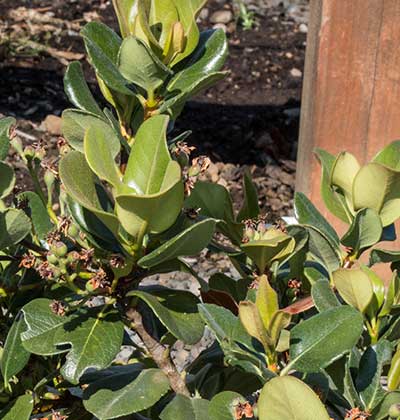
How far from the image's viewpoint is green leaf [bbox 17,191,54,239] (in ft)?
4.26

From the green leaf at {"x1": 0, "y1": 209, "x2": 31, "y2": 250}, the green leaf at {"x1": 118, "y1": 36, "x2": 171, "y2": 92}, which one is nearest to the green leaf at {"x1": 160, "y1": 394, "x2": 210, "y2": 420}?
the green leaf at {"x1": 0, "y1": 209, "x2": 31, "y2": 250}

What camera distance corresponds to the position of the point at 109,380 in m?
1.24

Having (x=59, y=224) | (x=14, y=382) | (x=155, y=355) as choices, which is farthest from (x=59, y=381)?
(x=59, y=224)

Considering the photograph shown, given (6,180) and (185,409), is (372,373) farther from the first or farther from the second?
(6,180)

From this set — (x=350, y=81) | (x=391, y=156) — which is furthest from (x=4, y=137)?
(x=350, y=81)

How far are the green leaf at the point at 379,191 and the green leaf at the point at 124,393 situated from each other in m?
0.36

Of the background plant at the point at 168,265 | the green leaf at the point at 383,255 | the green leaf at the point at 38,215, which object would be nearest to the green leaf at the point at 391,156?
the background plant at the point at 168,265

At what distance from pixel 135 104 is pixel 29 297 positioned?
1.06ft

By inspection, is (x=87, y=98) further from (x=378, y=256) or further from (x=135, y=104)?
(x=378, y=256)

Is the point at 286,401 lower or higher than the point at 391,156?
lower

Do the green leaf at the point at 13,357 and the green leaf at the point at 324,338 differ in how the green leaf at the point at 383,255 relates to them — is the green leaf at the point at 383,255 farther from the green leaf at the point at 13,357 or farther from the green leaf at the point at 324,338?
the green leaf at the point at 13,357

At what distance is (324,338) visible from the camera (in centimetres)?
113

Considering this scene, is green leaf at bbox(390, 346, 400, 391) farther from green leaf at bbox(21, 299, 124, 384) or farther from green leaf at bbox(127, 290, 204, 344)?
green leaf at bbox(21, 299, 124, 384)

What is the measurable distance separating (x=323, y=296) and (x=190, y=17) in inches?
16.1
